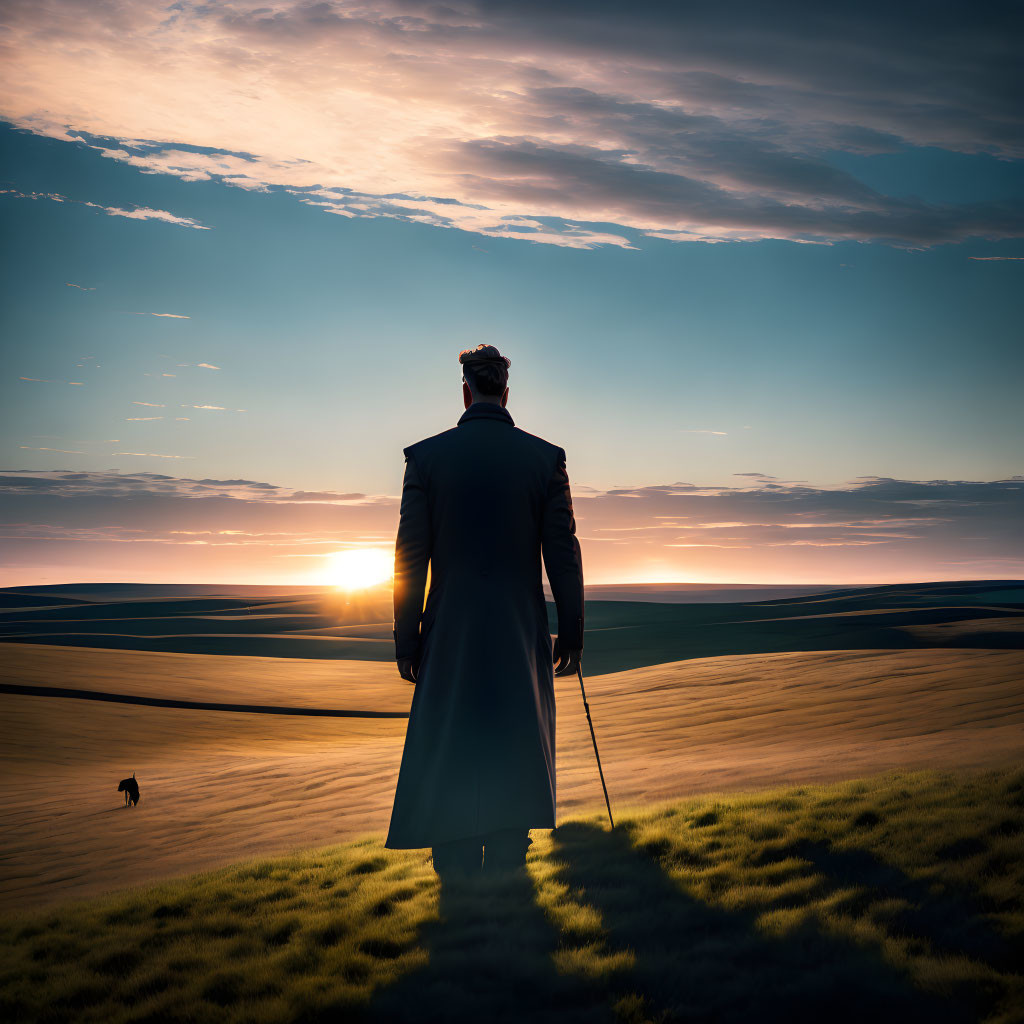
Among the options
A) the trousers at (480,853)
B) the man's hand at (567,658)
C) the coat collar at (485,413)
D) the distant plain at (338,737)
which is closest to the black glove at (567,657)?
the man's hand at (567,658)

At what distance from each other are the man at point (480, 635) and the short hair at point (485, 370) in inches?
9.1

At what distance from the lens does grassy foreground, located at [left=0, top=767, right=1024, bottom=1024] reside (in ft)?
9.40

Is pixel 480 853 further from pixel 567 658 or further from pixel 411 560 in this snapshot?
pixel 411 560

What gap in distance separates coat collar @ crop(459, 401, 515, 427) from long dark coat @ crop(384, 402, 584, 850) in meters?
0.10

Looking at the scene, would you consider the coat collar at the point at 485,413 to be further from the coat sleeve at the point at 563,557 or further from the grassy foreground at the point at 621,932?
the grassy foreground at the point at 621,932

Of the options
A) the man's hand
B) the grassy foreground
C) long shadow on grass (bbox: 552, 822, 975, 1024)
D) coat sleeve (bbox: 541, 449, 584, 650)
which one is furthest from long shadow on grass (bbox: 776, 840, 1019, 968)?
coat sleeve (bbox: 541, 449, 584, 650)

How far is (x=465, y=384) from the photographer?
→ 14.4ft

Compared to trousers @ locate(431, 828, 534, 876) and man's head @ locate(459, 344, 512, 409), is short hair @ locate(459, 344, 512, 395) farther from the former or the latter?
trousers @ locate(431, 828, 534, 876)

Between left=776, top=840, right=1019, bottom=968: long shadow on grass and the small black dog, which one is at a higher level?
left=776, top=840, right=1019, bottom=968: long shadow on grass

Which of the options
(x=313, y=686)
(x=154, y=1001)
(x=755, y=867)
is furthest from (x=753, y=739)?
(x=313, y=686)

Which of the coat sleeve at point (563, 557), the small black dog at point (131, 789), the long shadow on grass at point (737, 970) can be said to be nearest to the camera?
the long shadow on grass at point (737, 970)

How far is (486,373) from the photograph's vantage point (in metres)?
4.30

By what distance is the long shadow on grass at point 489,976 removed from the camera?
2.89m

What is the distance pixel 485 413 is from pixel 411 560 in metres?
0.86
